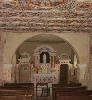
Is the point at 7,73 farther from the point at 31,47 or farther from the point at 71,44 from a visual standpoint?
the point at 31,47

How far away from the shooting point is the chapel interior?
18.9ft

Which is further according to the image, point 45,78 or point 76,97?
point 45,78

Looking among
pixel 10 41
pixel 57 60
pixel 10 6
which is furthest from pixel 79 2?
pixel 57 60

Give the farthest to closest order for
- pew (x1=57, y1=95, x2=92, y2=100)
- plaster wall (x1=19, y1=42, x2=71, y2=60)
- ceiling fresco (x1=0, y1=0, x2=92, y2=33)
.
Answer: plaster wall (x1=19, y1=42, x2=71, y2=60)
pew (x1=57, y1=95, x2=92, y2=100)
ceiling fresco (x1=0, y1=0, x2=92, y2=33)

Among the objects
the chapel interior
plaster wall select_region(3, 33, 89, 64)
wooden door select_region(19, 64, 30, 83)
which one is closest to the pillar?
the chapel interior

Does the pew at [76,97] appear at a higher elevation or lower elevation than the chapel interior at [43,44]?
lower

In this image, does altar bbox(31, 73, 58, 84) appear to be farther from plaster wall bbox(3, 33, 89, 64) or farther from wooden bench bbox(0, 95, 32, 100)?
wooden bench bbox(0, 95, 32, 100)

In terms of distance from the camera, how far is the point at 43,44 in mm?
17656

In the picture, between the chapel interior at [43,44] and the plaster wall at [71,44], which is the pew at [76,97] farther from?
the plaster wall at [71,44]

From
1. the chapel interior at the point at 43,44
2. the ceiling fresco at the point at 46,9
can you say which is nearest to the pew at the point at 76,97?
the chapel interior at the point at 43,44

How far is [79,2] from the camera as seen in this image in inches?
201

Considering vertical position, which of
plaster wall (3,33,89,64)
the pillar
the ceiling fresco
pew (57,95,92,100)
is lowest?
pew (57,95,92,100)

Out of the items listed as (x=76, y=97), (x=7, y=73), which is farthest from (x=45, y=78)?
(x=76, y=97)

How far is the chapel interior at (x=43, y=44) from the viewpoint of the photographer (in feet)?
18.9
